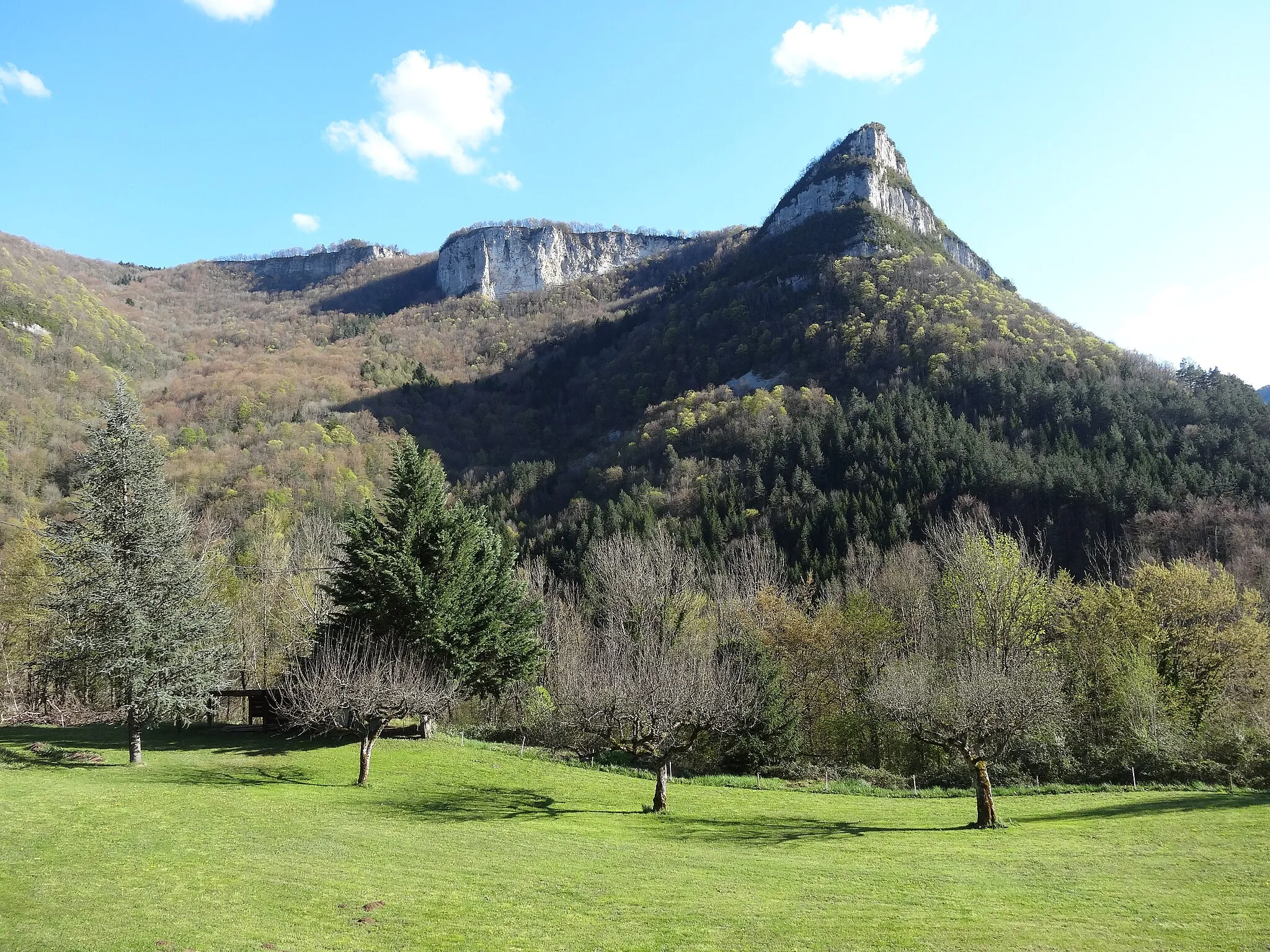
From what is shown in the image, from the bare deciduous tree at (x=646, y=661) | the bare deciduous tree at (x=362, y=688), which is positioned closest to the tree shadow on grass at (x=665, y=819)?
the bare deciduous tree at (x=646, y=661)

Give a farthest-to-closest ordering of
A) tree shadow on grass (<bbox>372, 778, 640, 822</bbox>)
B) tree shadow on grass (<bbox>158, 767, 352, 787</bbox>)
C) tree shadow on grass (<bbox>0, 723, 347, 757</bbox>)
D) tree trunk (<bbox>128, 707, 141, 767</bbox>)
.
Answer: tree shadow on grass (<bbox>0, 723, 347, 757</bbox>)
tree trunk (<bbox>128, 707, 141, 767</bbox>)
tree shadow on grass (<bbox>158, 767, 352, 787</bbox>)
tree shadow on grass (<bbox>372, 778, 640, 822</bbox>)

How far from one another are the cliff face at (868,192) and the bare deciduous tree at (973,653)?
381ft

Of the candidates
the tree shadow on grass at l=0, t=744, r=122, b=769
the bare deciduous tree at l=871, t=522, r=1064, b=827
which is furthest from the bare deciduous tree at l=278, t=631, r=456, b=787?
the bare deciduous tree at l=871, t=522, r=1064, b=827

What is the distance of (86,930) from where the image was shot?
10742mm

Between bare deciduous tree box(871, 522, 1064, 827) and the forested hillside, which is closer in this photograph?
bare deciduous tree box(871, 522, 1064, 827)

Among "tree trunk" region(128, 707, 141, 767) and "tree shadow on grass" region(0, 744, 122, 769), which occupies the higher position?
"tree trunk" region(128, 707, 141, 767)

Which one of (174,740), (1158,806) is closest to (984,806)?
(1158,806)

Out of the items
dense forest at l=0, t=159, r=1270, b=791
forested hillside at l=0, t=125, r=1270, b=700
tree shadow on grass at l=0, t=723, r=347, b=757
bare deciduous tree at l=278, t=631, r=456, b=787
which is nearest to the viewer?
bare deciduous tree at l=278, t=631, r=456, b=787

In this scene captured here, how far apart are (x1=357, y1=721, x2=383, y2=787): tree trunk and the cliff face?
156985 mm

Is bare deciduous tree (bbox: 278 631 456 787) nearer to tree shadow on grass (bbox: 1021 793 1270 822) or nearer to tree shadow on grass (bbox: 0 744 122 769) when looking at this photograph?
tree shadow on grass (bbox: 0 744 122 769)

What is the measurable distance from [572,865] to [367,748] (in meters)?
12.6

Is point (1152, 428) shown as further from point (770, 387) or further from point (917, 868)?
point (917, 868)

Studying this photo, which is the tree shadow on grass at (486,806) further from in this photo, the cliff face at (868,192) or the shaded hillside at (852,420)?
the cliff face at (868,192)

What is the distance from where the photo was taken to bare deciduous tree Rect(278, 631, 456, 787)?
2638cm
